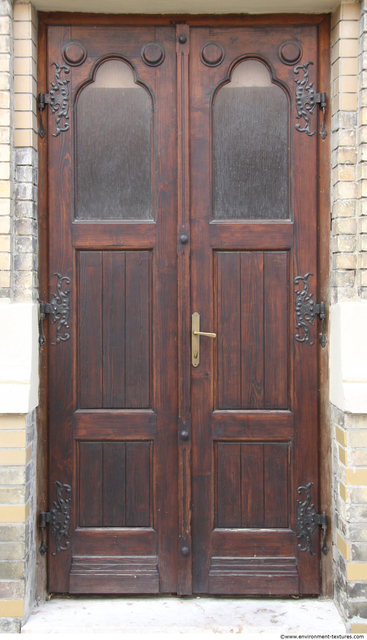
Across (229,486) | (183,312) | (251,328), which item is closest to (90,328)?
(183,312)

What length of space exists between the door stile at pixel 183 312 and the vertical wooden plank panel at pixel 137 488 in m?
0.18

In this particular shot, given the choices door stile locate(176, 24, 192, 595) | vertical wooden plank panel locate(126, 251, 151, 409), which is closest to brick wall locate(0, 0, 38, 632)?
vertical wooden plank panel locate(126, 251, 151, 409)

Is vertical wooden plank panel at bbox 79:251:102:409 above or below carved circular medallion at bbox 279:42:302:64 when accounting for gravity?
below

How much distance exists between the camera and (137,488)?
8.68 ft

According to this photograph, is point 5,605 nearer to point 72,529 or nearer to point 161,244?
point 72,529

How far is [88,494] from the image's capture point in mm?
2648

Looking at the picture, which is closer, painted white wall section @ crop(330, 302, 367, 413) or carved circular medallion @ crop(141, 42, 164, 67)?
painted white wall section @ crop(330, 302, 367, 413)

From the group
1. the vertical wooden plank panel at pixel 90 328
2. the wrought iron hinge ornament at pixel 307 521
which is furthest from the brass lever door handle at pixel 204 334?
the wrought iron hinge ornament at pixel 307 521

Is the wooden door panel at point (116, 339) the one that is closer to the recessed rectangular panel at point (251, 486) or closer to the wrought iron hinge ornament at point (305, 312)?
the recessed rectangular panel at point (251, 486)

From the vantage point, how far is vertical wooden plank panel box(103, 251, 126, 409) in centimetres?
264

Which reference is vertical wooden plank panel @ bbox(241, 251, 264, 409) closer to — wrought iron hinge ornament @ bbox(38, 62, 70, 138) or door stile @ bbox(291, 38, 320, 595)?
door stile @ bbox(291, 38, 320, 595)

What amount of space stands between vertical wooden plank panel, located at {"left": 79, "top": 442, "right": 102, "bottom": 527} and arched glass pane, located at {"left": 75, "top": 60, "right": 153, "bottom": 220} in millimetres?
1258

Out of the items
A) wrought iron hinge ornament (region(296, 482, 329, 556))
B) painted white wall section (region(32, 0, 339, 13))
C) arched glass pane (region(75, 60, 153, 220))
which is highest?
painted white wall section (region(32, 0, 339, 13))

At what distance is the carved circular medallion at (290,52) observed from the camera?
8.54 ft
